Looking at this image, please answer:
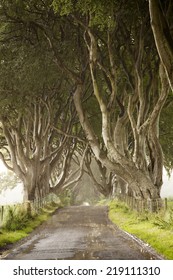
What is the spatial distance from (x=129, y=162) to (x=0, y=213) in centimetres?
736

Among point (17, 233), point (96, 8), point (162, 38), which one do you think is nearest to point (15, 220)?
point (17, 233)

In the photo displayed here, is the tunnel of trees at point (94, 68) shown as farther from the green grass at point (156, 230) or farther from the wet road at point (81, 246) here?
the wet road at point (81, 246)

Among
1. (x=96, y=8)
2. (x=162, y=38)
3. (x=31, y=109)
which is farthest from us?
(x=31, y=109)

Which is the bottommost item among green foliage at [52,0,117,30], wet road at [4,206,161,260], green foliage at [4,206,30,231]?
wet road at [4,206,161,260]

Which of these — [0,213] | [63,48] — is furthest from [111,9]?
[0,213]

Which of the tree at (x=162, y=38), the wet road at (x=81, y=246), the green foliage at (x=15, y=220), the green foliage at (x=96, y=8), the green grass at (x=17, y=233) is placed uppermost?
the green foliage at (x=96, y=8)

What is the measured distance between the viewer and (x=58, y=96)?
1214 inches

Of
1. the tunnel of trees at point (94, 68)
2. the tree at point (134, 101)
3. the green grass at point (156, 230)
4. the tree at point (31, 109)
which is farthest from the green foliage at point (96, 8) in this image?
the green grass at point (156, 230)

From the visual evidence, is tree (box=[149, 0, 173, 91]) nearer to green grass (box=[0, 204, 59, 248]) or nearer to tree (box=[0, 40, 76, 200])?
green grass (box=[0, 204, 59, 248])

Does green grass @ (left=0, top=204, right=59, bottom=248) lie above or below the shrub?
below

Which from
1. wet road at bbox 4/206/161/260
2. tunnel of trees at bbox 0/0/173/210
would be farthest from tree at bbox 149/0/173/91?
wet road at bbox 4/206/161/260

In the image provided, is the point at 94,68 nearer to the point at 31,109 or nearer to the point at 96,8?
the point at 96,8

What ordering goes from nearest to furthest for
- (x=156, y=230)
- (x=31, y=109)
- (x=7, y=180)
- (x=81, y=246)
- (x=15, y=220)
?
(x=81, y=246) → (x=156, y=230) → (x=15, y=220) → (x=31, y=109) → (x=7, y=180)
